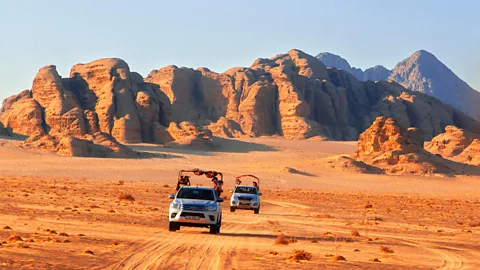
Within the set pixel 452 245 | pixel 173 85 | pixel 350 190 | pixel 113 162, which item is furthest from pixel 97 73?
pixel 452 245

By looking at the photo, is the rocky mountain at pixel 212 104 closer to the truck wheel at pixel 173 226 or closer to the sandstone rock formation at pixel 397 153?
the sandstone rock formation at pixel 397 153

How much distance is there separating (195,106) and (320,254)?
12575cm

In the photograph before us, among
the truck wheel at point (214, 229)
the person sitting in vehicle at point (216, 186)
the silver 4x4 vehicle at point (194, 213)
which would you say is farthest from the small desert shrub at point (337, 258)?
the person sitting in vehicle at point (216, 186)

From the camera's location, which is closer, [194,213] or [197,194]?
[194,213]

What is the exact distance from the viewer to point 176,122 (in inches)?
4727

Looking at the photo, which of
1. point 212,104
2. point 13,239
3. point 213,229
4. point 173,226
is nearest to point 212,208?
point 213,229

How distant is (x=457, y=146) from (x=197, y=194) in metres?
93.3

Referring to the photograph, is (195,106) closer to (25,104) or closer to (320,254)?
(25,104)

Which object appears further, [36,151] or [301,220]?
[36,151]

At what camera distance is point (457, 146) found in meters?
110

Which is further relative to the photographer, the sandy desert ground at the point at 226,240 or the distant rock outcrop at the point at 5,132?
the distant rock outcrop at the point at 5,132

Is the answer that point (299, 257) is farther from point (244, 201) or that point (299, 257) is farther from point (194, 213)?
point (244, 201)

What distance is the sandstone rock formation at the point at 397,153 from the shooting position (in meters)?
88.0

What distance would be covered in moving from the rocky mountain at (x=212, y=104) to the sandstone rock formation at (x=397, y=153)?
2876 cm
